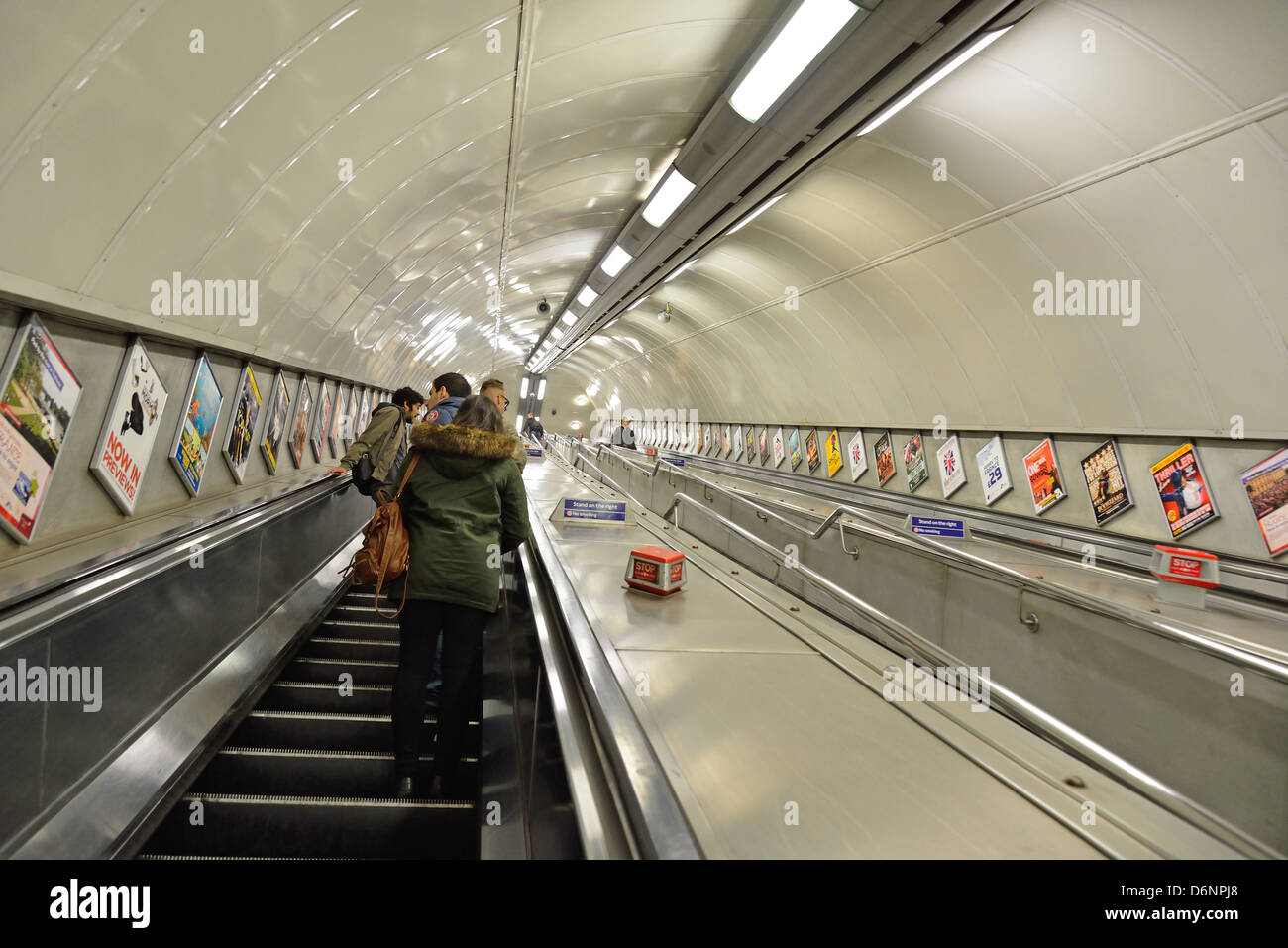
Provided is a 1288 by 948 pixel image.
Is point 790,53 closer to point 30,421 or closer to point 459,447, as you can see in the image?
point 459,447

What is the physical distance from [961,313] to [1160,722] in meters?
6.15

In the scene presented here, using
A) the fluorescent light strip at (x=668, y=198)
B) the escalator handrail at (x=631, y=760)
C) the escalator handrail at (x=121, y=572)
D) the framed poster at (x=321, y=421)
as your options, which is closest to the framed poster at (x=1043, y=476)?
the fluorescent light strip at (x=668, y=198)

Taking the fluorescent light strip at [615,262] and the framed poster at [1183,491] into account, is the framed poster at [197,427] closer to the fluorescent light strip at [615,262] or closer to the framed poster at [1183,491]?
the fluorescent light strip at [615,262]

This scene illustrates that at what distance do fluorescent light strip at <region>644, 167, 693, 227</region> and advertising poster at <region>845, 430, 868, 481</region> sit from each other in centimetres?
671

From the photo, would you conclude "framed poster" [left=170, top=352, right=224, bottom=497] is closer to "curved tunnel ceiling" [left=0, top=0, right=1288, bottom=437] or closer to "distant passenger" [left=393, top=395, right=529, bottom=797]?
"curved tunnel ceiling" [left=0, top=0, right=1288, bottom=437]

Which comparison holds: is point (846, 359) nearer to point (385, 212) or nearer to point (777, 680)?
point (385, 212)

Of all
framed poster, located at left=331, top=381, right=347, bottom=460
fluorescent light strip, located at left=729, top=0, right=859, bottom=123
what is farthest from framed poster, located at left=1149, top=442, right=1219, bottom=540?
framed poster, located at left=331, top=381, right=347, bottom=460

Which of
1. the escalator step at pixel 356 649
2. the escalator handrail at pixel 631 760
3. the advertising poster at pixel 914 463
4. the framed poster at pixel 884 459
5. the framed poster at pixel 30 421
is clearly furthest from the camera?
the framed poster at pixel 884 459

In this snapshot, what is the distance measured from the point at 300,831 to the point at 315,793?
0.37 m

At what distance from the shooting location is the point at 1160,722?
11.4 feet

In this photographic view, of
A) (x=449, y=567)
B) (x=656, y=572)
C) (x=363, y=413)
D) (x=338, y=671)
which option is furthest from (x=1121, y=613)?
(x=363, y=413)

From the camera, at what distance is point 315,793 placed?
2.78 metres

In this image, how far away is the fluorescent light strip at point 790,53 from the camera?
368cm

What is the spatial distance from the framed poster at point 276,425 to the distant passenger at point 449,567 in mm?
4440
